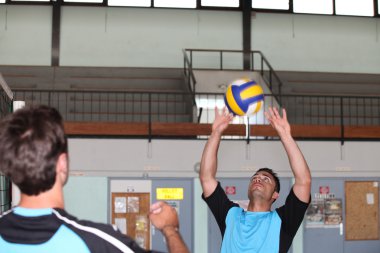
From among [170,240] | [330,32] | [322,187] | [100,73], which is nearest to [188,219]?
[322,187]

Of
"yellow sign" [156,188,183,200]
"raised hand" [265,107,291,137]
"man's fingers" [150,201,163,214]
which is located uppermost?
"raised hand" [265,107,291,137]

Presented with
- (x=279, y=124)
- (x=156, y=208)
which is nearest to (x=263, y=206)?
(x=279, y=124)

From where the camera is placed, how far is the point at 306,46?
1297 centimetres

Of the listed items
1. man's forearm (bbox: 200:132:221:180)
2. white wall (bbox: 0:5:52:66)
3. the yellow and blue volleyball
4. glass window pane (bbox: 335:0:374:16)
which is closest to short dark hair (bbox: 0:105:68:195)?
man's forearm (bbox: 200:132:221:180)

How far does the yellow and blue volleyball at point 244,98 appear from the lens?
17.1 feet

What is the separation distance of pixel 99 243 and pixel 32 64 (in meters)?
11.6

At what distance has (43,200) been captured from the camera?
1.48m

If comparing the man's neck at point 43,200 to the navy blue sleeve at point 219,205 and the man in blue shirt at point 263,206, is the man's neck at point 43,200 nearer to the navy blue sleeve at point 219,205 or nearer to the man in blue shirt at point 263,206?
the man in blue shirt at point 263,206

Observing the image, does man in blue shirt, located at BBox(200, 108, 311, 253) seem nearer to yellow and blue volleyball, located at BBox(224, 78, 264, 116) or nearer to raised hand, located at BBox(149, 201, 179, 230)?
raised hand, located at BBox(149, 201, 179, 230)

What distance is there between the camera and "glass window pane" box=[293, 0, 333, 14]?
13047 mm

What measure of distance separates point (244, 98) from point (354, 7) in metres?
9.17

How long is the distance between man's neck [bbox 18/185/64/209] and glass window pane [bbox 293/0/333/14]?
40.3 feet

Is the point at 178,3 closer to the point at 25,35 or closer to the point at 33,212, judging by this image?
the point at 25,35

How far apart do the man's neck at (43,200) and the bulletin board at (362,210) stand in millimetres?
8522
